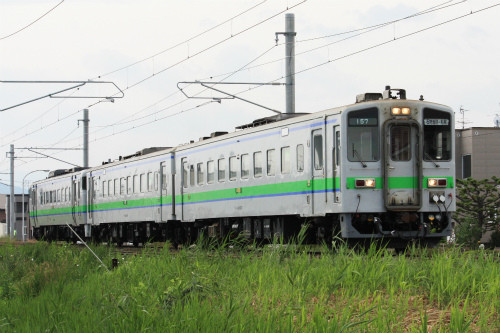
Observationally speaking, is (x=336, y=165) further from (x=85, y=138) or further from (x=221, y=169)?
(x=85, y=138)

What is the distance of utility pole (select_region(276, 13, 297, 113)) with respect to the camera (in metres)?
Result: 24.8

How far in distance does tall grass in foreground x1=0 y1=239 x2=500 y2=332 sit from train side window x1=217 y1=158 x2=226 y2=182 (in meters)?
10.4

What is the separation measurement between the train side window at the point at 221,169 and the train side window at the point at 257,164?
1929 mm

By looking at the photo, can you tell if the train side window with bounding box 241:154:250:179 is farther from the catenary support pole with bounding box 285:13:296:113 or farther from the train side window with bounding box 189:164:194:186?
the catenary support pole with bounding box 285:13:296:113

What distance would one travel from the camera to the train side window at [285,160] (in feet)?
61.4

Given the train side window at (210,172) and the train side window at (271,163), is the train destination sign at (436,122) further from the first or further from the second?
the train side window at (210,172)

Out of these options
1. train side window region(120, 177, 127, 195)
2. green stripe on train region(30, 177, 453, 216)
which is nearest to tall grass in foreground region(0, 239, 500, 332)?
green stripe on train region(30, 177, 453, 216)

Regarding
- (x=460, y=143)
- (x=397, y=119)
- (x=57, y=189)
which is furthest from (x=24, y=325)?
(x=460, y=143)

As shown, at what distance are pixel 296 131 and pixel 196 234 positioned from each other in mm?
A: 8733

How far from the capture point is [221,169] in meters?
22.5

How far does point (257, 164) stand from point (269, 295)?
12.3 meters

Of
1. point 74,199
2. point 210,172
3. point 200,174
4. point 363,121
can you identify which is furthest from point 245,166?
point 74,199

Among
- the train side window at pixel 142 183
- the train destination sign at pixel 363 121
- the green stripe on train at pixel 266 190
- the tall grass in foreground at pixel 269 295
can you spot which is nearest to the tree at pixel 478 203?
the train side window at pixel 142 183

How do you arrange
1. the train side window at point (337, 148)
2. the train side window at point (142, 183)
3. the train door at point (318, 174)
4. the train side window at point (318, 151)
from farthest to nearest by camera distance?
the train side window at point (142, 183)
the train side window at point (318, 151)
the train door at point (318, 174)
the train side window at point (337, 148)
